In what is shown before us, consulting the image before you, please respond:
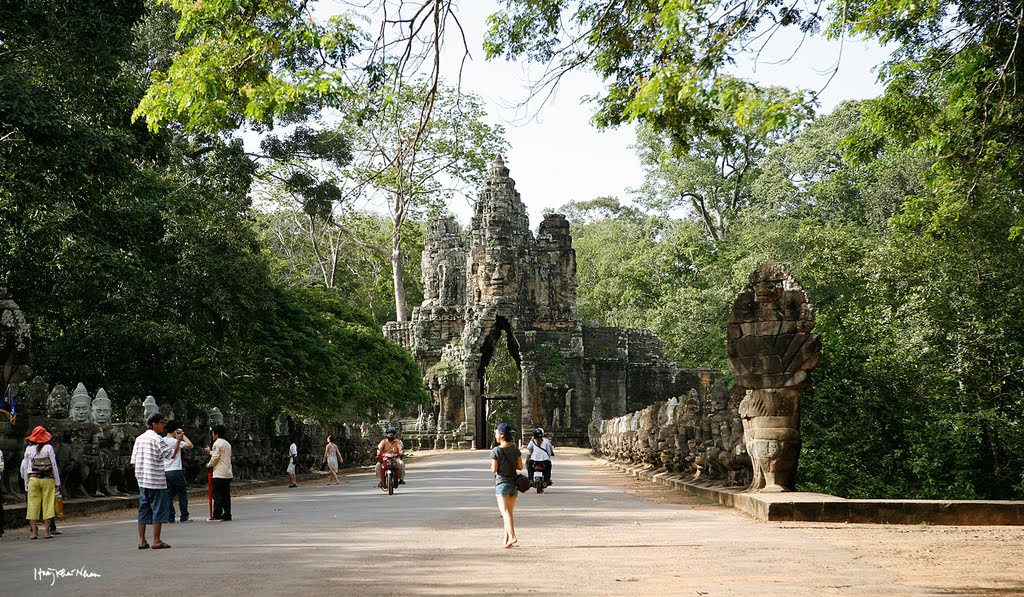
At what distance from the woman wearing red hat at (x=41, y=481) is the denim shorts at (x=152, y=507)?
2.17 m

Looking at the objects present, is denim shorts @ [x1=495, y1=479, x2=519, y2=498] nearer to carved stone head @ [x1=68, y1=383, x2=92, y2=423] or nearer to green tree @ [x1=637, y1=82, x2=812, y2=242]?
carved stone head @ [x1=68, y1=383, x2=92, y2=423]

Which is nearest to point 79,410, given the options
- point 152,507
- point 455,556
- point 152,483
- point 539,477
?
point 152,483

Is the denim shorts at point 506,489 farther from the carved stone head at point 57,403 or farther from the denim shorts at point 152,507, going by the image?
the carved stone head at point 57,403

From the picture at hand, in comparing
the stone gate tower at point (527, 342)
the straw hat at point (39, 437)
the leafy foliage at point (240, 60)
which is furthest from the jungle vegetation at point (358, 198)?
the stone gate tower at point (527, 342)

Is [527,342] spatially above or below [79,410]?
above

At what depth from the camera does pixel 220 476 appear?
45.1ft

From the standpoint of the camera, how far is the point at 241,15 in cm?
931

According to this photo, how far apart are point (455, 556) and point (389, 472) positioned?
34.4 feet

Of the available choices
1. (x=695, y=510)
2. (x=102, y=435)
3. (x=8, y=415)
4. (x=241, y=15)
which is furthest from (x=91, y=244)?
(x=695, y=510)

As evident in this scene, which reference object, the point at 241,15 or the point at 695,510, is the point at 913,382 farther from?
the point at 241,15

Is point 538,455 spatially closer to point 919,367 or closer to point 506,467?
point 919,367

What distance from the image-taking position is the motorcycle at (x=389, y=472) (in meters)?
19.0

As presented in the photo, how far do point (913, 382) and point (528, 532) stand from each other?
8.88 m

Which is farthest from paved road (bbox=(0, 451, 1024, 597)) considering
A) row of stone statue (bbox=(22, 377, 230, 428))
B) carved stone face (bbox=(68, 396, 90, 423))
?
carved stone face (bbox=(68, 396, 90, 423))
